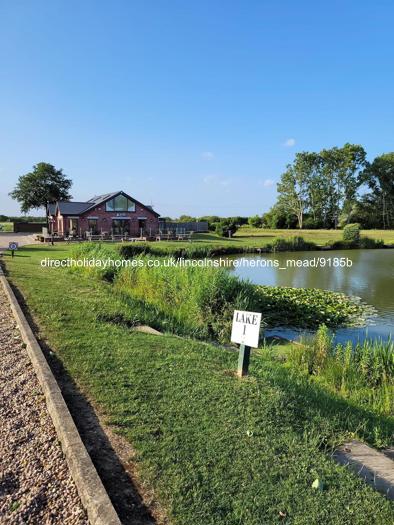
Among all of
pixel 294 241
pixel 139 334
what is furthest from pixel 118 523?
pixel 294 241

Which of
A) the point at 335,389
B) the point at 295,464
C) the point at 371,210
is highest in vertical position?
the point at 371,210

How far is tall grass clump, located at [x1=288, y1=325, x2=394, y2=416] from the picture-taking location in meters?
4.86

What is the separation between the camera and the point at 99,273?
11977 millimetres

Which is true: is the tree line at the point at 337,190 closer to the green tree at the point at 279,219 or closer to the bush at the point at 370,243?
the green tree at the point at 279,219

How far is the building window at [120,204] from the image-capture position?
115ft

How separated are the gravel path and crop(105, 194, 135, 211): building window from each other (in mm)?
32356

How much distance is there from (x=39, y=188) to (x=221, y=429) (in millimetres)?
60474

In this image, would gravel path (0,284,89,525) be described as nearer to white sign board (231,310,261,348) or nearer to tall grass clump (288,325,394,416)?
white sign board (231,310,261,348)

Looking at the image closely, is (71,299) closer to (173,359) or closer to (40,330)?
(40,330)

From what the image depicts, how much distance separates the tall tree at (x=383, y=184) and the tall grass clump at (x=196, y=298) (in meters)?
53.1

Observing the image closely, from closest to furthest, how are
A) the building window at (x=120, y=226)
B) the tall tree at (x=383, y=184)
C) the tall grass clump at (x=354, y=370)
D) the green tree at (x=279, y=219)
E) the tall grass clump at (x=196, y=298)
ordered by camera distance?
the tall grass clump at (x=354, y=370)
the tall grass clump at (x=196, y=298)
the building window at (x=120, y=226)
the green tree at (x=279, y=219)
the tall tree at (x=383, y=184)

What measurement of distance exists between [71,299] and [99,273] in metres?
4.58

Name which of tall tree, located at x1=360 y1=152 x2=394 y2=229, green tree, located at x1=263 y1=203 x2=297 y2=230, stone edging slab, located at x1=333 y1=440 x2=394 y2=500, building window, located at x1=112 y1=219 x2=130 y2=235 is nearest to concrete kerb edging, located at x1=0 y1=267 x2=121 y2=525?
stone edging slab, located at x1=333 y1=440 x2=394 y2=500

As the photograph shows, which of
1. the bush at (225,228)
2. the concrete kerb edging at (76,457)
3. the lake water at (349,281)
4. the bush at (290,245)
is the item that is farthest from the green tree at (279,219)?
the concrete kerb edging at (76,457)
